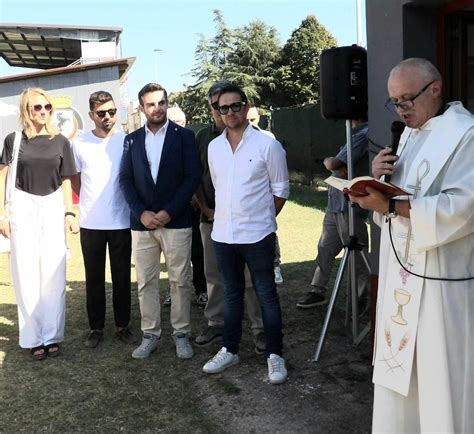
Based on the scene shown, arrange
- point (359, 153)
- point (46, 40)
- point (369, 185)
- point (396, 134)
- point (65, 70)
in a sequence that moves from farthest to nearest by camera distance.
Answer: point (46, 40), point (65, 70), point (359, 153), point (396, 134), point (369, 185)

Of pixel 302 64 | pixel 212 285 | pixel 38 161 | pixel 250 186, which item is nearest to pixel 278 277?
pixel 212 285

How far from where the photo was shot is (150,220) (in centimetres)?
396

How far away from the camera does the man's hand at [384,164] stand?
2.38 m

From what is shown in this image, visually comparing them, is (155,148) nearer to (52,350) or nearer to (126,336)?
(126,336)

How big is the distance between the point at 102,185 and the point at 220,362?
1605mm

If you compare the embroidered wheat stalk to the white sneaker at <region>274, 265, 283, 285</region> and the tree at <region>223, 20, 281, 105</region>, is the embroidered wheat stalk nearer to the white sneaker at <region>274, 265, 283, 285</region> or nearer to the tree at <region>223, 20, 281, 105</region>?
the white sneaker at <region>274, 265, 283, 285</region>

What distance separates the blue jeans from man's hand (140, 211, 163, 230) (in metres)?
0.47

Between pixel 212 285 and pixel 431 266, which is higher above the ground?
pixel 431 266

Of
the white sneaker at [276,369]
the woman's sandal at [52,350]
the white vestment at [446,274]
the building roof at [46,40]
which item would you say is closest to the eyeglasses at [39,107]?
the woman's sandal at [52,350]

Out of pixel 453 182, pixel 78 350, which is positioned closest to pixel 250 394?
pixel 78 350

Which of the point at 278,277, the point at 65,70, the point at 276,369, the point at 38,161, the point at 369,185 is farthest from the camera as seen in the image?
the point at 65,70

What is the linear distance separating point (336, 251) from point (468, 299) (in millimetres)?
3243

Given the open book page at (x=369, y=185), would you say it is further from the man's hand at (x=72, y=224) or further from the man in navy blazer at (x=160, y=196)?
the man's hand at (x=72, y=224)

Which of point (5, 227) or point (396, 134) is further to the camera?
point (5, 227)
